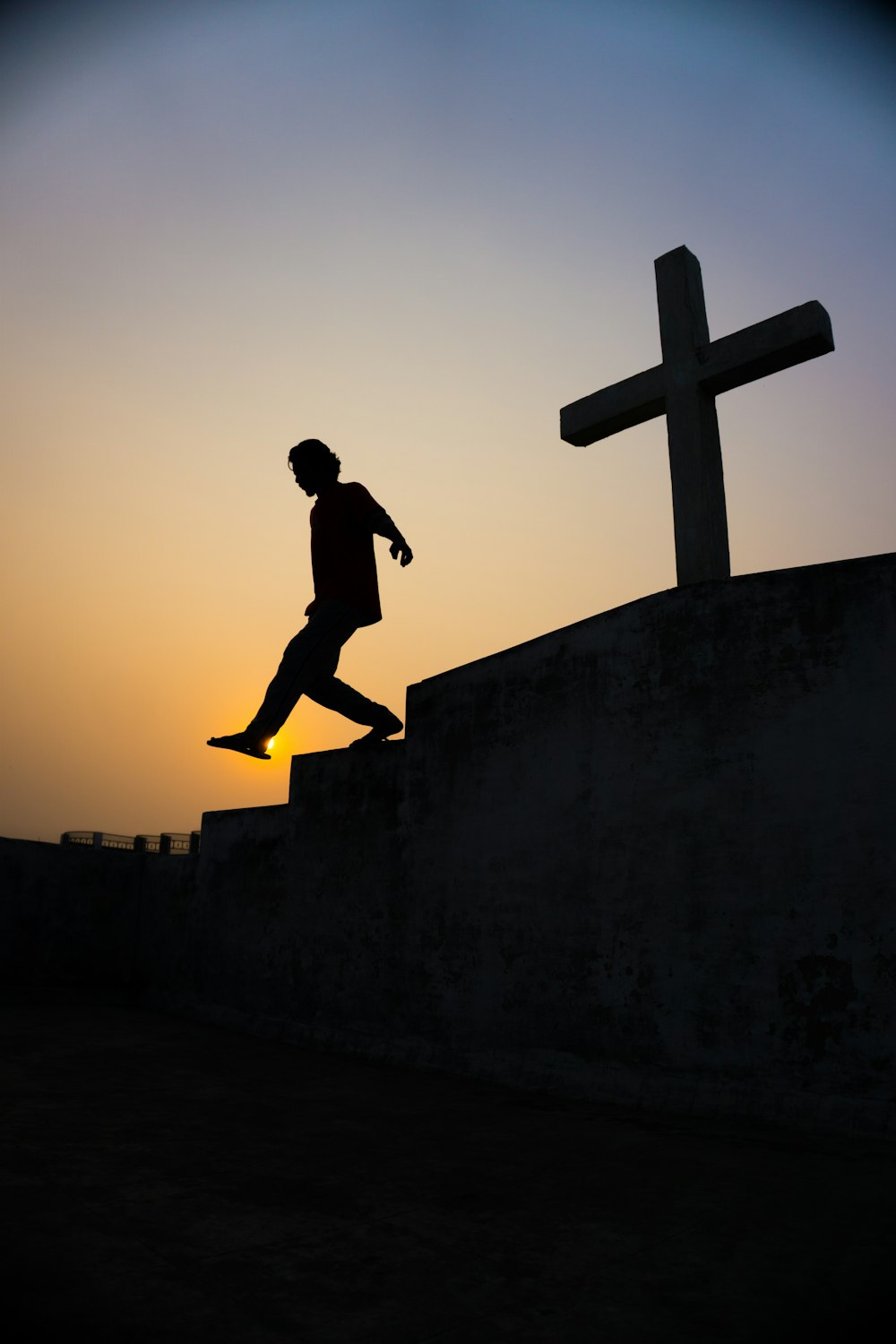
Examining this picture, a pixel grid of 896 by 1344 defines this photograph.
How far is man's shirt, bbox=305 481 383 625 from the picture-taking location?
18.8 feet

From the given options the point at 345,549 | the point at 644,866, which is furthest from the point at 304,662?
the point at 644,866

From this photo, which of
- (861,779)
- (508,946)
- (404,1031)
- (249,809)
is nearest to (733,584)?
(861,779)

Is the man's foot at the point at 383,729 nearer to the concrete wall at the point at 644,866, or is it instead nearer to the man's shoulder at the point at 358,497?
the concrete wall at the point at 644,866

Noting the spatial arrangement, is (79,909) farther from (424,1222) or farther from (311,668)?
(424,1222)

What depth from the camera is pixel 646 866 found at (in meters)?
4.24

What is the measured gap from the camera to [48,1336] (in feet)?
5.35

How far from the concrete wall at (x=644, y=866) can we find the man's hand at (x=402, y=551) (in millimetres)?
790

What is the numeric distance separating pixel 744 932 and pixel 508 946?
1.36m

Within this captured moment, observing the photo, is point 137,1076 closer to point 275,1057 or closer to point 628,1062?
point 275,1057

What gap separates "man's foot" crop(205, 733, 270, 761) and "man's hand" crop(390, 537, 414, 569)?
1458 millimetres

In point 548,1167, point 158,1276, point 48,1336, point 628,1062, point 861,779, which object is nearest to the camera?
point 48,1336

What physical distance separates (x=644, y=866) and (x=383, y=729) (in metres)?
2.23

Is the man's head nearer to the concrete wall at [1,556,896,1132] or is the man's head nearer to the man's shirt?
the man's shirt

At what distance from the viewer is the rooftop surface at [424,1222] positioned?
1.77 m
